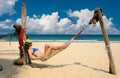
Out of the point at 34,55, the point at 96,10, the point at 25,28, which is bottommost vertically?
the point at 34,55

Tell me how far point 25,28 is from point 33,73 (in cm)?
161

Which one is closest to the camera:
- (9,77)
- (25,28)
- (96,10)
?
(9,77)

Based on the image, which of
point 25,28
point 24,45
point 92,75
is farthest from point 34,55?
point 92,75

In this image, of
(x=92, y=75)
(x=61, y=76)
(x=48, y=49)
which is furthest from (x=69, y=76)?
(x=48, y=49)

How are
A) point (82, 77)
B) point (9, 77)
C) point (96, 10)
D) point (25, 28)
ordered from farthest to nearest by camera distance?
point (25, 28) < point (96, 10) < point (82, 77) < point (9, 77)

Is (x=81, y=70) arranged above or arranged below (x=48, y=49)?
below

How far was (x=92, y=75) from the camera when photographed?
6.67 meters

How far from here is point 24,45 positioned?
7254 millimetres

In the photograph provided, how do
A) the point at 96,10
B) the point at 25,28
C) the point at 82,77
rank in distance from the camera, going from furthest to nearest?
the point at 25,28
the point at 96,10
the point at 82,77

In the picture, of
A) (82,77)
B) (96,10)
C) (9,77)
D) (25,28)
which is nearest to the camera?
(9,77)

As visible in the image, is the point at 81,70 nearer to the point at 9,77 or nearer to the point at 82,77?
the point at 82,77

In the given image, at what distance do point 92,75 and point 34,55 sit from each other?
1922 mm

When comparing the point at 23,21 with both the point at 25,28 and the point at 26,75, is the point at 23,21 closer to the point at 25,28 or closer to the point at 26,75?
the point at 25,28

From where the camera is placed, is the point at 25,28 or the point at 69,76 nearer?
the point at 69,76
